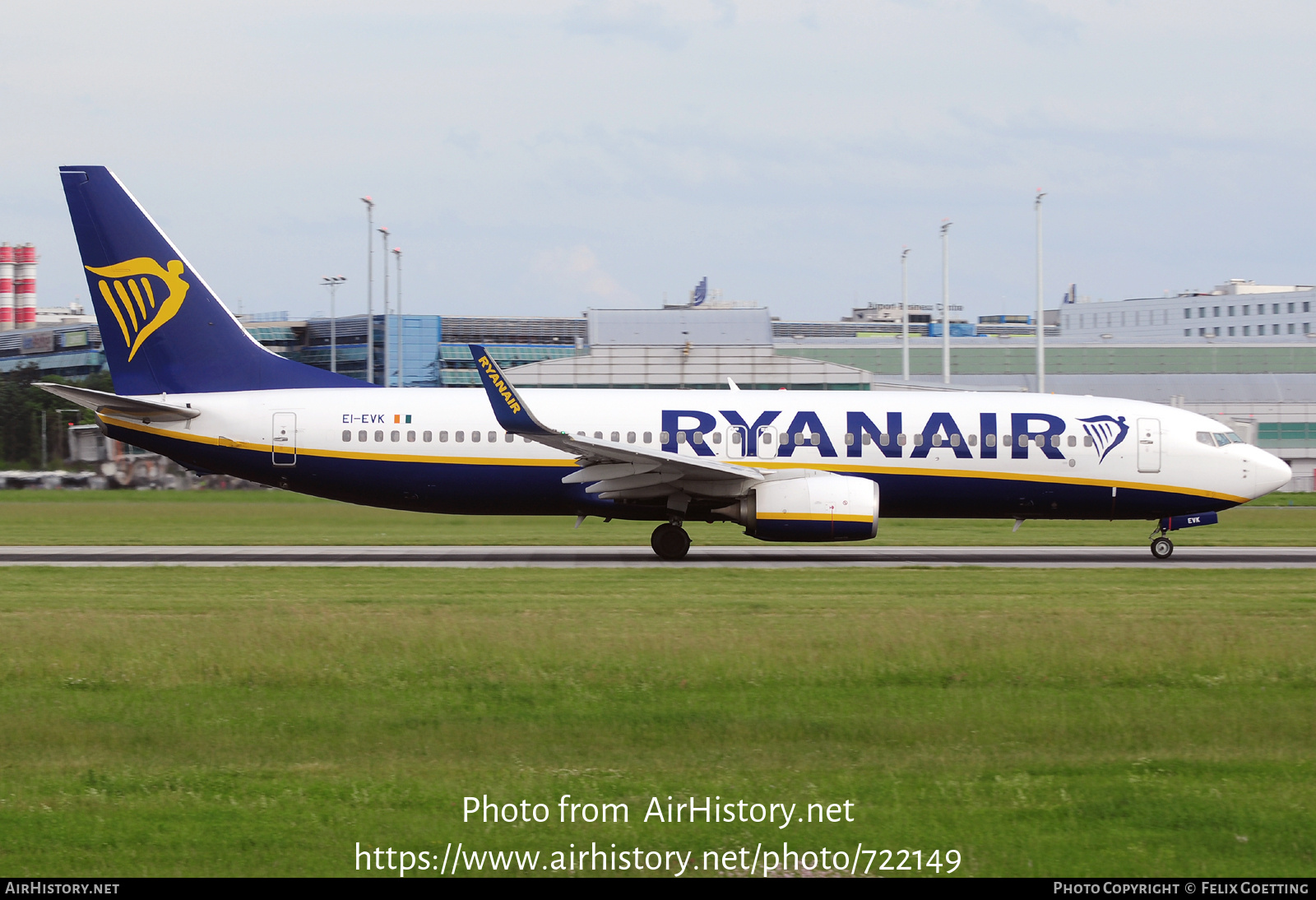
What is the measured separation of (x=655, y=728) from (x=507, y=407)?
14.1 meters

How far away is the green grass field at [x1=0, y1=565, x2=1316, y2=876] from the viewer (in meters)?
7.61

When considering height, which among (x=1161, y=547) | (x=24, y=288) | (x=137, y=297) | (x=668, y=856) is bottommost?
(x=668, y=856)

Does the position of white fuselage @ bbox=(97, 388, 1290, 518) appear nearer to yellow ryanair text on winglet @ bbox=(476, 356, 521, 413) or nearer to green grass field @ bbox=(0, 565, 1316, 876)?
yellow ryanair text on winglet @ bbox=(476, 356, 521, 413)

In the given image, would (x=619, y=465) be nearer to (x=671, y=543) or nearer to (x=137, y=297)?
(x=671, y=543)

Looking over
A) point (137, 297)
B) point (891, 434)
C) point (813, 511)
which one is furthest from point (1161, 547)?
point (137, 297)

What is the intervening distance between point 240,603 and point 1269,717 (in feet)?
41.1

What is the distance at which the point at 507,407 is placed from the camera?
23938mm

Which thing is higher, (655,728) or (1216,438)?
(1216,438)

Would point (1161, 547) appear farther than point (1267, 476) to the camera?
No

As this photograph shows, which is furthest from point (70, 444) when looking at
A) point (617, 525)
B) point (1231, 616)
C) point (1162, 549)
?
point (1231, 616)

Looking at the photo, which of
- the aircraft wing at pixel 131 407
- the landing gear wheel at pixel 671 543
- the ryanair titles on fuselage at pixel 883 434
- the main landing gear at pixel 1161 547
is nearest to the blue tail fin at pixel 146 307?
the aircraft wing at pixel 131 407

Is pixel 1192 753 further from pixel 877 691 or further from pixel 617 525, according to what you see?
pixel 617 525

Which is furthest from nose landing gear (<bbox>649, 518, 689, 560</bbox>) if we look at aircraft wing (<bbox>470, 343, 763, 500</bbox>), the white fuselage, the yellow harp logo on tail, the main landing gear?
the yellow harp logo on tail

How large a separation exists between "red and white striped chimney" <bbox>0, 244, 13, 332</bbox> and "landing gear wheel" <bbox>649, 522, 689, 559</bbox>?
404ft
